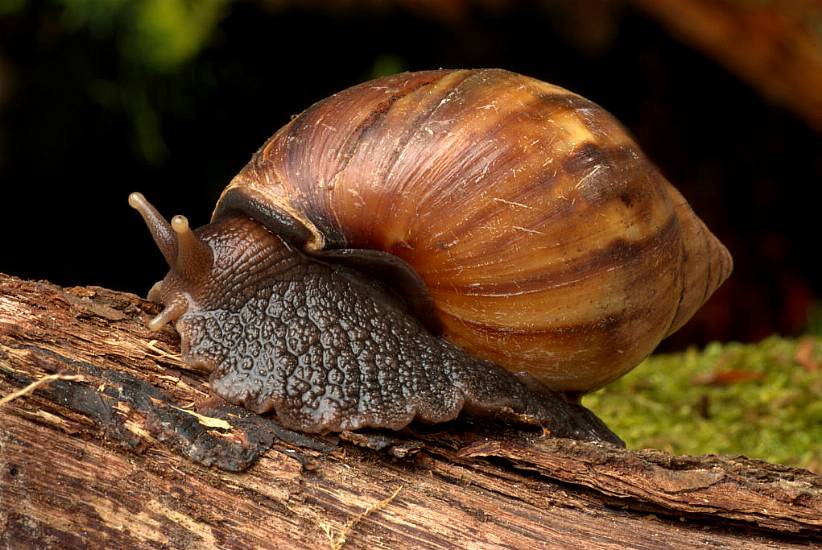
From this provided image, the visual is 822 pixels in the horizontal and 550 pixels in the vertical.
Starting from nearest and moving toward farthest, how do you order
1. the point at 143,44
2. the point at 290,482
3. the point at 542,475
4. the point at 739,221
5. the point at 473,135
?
the point at 290,482 < the point at 542,475 < the point at 473,135 < the point at 143,44 < the point at 739,221

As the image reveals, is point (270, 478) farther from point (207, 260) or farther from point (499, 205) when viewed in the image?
point (499, 205)

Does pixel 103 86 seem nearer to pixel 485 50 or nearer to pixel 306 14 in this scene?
pixel 306 14

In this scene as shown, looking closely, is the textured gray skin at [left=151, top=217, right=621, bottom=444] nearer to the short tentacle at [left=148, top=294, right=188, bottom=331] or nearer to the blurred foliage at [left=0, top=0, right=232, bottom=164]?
the short tentacle at [left=148, top=294, right=188, bottom=331]

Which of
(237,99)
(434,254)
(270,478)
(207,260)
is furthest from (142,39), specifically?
(270,478)

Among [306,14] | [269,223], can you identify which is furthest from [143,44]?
[269,223]

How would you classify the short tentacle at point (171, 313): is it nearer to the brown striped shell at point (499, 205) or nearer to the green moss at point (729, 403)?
the brown striped shell at point (499, 205)

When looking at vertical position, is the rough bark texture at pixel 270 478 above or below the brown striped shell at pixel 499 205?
below

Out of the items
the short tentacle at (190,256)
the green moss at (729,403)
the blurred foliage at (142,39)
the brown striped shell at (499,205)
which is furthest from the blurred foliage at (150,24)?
the green moss at (729,403)
